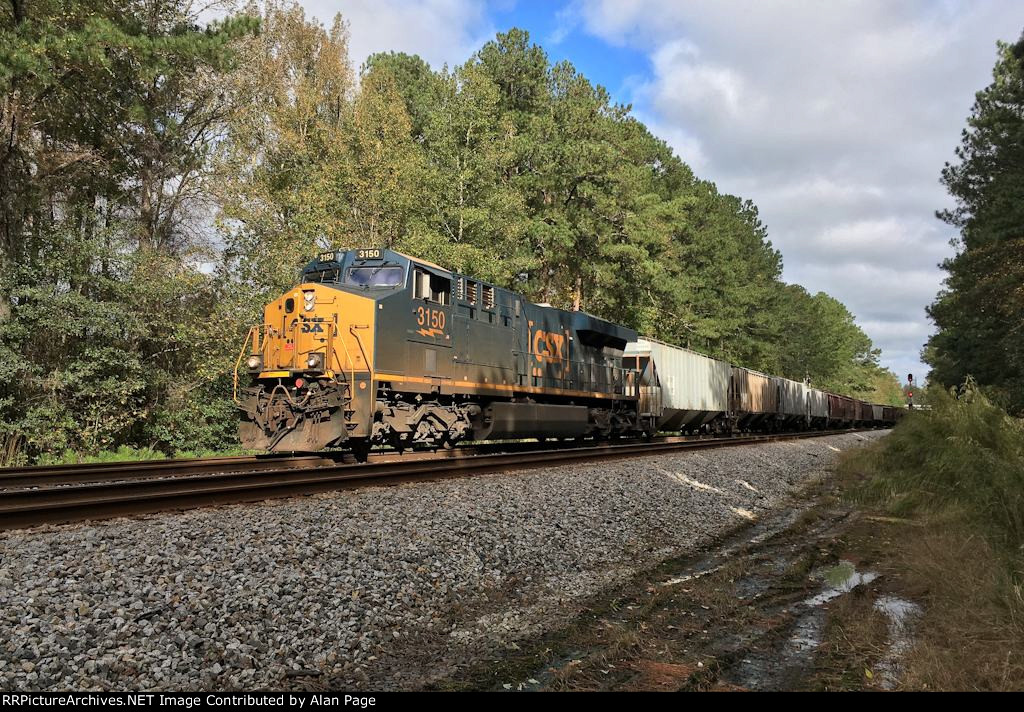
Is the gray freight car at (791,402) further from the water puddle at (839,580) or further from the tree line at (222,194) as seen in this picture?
the water puddle at (839,580)

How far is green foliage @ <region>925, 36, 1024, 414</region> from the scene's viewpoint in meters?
20.8

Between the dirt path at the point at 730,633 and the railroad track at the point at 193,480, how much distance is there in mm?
4293

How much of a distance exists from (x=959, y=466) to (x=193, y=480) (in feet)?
38.4

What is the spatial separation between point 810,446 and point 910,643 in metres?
21.0

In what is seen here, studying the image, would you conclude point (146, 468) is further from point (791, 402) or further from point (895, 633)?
point (791, 402)

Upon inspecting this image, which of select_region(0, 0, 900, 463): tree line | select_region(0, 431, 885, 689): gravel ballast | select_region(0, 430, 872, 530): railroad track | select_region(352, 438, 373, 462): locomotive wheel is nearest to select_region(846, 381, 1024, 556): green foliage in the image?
select_region(0, 431, 885, 689): gravel ballast

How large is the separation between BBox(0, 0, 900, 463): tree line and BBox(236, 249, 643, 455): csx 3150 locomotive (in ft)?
16.4

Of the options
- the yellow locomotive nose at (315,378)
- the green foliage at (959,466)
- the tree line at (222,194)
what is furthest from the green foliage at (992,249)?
the yellow locomotive nose at (315,378)

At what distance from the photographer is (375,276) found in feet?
39.1

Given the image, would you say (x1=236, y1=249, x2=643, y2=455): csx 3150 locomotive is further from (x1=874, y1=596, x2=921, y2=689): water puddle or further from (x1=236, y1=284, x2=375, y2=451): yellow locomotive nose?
(x1=874, y1=596, x2=921, y2=689): water puddle

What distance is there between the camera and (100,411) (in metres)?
14.6

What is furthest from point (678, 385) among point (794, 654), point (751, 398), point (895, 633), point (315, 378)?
point (794, 654)
